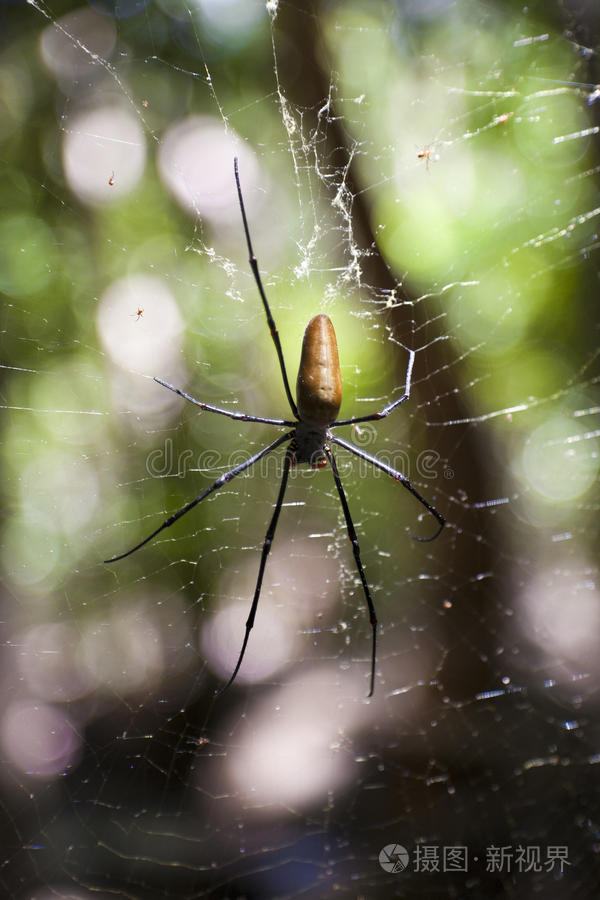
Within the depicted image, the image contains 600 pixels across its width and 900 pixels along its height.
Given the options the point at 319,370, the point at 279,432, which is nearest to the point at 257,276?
the point at 319,370

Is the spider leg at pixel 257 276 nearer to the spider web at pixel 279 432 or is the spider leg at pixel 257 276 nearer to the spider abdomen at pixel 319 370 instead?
the spider abdomen at pixel 319 370

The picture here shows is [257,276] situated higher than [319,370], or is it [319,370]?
[257,276]

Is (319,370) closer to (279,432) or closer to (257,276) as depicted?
(257,276)

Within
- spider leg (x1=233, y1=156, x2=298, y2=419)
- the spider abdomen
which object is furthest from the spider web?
the spider abdomen

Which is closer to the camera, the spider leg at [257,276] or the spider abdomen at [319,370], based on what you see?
the spider leg at [257,276]

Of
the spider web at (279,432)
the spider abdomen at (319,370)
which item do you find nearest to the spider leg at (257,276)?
the spider abdomen at (319,370)

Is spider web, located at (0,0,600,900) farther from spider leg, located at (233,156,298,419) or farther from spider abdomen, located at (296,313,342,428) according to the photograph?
spider abdomen, located at (296,313,342,428)

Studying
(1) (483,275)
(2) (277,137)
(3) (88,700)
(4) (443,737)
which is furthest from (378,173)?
(3) (88,700)
